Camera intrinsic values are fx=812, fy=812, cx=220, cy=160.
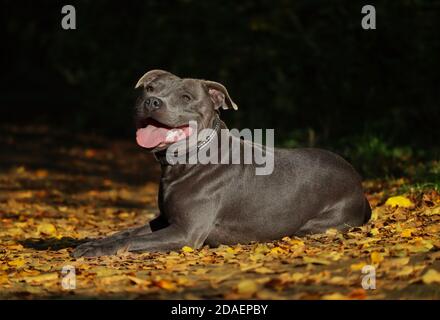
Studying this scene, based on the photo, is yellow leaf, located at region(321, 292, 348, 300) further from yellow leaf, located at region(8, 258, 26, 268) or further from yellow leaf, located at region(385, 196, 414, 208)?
yellow leaf, located at region(385, 196, 414, 208)

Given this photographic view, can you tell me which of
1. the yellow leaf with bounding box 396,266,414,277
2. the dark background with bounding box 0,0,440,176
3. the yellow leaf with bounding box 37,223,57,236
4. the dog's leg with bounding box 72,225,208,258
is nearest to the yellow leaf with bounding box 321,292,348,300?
the yellow leaf with bounding box 396,266,414,277

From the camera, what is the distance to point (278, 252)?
6.38 meters

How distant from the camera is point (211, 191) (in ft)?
22.7

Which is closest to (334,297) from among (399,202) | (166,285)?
(166,285)

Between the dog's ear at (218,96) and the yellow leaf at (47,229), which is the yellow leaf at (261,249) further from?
the yellow leaf at (47,229)

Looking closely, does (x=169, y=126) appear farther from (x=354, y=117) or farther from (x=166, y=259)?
(x=354, y=117)

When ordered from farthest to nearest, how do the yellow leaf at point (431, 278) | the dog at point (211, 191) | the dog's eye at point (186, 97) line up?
the dog's eye at point (186, 97) < the dog at point (211, 191) < the yellow leaf at point (431, 278)

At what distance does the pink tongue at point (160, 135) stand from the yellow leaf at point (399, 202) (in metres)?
2.58

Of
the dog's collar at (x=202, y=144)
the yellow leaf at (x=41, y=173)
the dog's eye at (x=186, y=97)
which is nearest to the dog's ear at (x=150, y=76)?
the dog's eye at (x=186, y=97)

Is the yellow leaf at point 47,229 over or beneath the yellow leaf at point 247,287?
beneath

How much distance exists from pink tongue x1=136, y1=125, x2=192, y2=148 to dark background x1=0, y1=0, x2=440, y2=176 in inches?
187

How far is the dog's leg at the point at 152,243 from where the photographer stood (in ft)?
21.9

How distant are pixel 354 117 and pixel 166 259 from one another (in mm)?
9615
